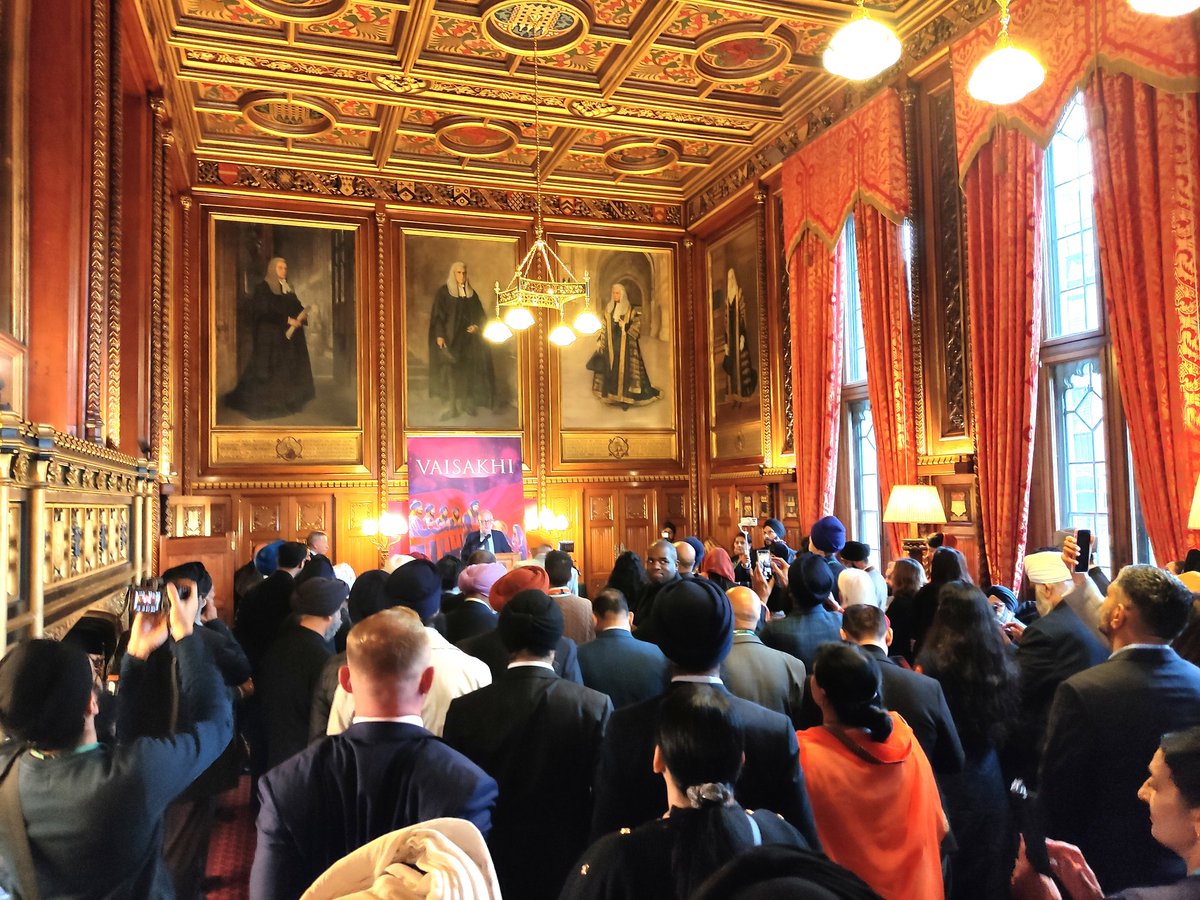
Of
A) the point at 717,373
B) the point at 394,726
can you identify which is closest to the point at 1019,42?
the point at 717,373

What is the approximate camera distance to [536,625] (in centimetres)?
278

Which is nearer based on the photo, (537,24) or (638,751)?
(638,751)

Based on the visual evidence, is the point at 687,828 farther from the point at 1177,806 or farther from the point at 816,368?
the point at 816,368

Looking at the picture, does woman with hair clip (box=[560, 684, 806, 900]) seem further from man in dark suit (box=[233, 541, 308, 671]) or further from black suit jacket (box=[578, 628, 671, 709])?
man in dark suit (box=[233, 541, 308, 671])

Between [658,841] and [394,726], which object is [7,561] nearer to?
[394,726]

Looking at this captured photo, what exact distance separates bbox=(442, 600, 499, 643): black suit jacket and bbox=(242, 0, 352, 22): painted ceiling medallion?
715cm

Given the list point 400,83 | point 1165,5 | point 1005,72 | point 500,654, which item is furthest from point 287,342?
point 1165,5

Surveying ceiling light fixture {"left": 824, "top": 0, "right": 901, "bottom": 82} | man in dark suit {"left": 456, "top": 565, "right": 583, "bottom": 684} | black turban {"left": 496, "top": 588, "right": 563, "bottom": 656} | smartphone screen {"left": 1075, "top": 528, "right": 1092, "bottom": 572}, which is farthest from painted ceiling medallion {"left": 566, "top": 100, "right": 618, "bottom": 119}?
black turban {"left": 496, "top": 588, "right": 563, "bottom": 656}

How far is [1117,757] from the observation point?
2.56m

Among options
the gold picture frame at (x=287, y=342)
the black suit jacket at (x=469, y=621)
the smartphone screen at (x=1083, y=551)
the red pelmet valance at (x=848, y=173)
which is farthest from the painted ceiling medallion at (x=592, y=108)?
the smartphone screen at (x=1083, y=551)

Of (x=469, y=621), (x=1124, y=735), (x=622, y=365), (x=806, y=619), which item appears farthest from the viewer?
(x=622, y=365)

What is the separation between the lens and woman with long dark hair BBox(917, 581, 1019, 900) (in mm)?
3113

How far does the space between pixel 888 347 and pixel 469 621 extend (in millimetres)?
6532

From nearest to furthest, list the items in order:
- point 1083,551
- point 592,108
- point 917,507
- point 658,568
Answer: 1. point 1083,551
2. point 658,568
3. point 917,507
4. point 592,108
